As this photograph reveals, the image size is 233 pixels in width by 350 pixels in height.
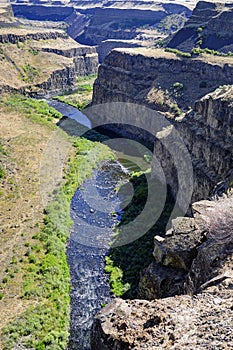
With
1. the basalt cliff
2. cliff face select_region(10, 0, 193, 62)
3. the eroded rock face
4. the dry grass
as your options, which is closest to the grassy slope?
the dry grass

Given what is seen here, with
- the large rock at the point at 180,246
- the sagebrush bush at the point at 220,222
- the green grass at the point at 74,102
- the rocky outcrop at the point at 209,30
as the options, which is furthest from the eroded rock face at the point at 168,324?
the green grass at the point at 74,102

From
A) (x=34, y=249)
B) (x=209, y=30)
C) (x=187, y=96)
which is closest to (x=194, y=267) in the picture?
(x=34, y=249)

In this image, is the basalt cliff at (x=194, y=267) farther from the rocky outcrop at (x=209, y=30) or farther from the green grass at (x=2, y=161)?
the rocky outcrop at (x=209, y=30)

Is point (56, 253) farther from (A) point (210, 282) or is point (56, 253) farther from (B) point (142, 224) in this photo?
(A) point (210, 282)

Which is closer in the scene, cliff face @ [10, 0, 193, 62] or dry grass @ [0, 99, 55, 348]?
dry grass @ [0, 99, 55, 348]

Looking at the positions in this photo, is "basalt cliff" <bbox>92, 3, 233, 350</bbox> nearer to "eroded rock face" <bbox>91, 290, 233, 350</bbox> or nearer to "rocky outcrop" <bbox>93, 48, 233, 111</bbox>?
"eroded rock face" <bbox>91, 290, 233, 350</bbox>

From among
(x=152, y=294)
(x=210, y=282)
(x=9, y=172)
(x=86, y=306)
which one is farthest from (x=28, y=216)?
(x=210, y=282)

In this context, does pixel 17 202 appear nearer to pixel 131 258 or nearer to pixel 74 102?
pixel 131 258
